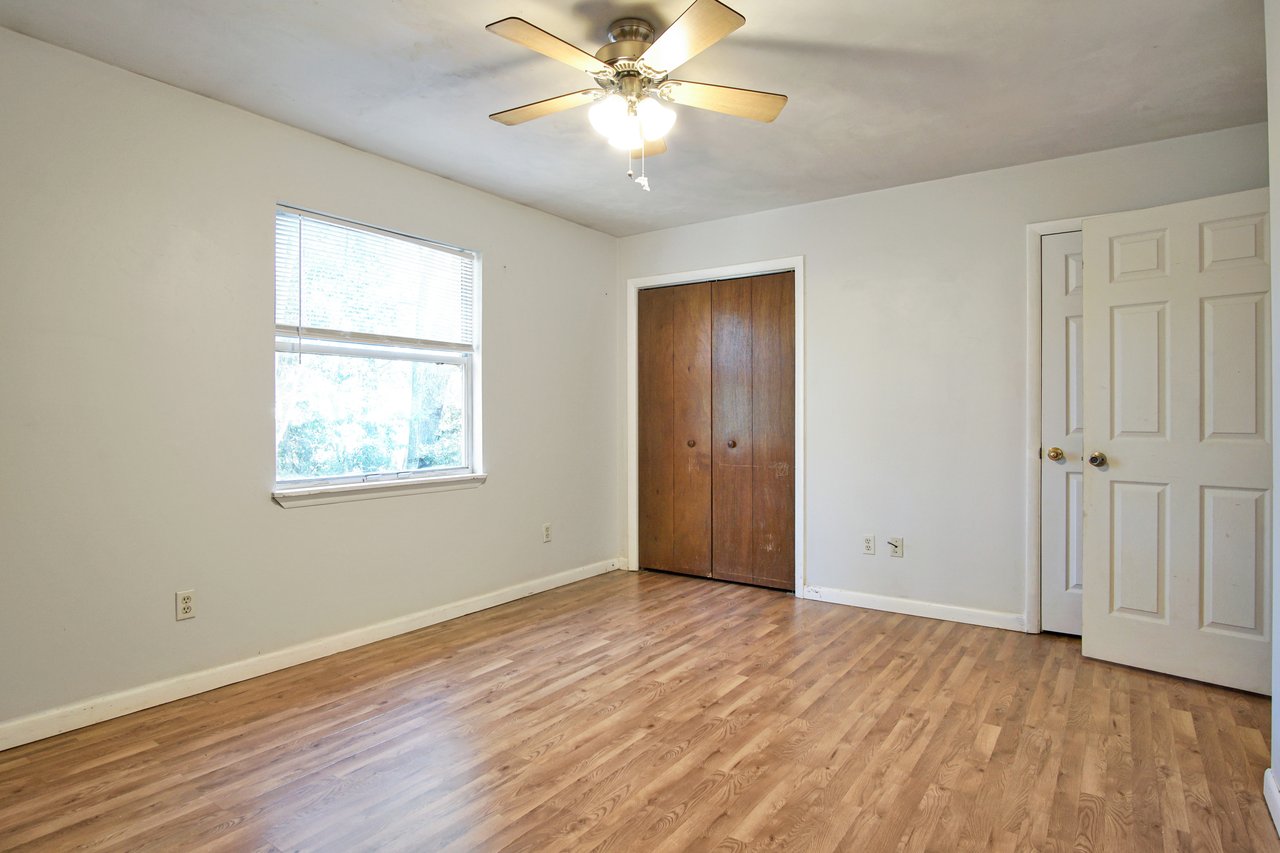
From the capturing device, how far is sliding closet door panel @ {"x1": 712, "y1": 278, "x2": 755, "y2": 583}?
181 inches

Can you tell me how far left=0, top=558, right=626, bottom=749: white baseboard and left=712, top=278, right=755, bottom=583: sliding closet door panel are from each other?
4.78 feet

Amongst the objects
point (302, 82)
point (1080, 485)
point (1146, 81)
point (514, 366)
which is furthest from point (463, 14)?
point (1080, 485)

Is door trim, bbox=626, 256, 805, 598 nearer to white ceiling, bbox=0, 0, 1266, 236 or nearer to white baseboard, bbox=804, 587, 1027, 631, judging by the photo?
white baseboard, bbox=804, 587, 1027, 631

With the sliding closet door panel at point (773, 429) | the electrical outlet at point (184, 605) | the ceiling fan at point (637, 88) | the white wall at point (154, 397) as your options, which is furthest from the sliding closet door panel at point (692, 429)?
the electrical outlet at point (184, 605)

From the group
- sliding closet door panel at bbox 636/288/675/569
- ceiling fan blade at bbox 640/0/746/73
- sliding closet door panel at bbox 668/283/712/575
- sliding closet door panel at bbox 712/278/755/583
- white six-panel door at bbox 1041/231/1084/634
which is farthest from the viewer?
sliding closet door panel at bbox 636/288/675/569

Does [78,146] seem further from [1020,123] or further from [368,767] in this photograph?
[1020,123]

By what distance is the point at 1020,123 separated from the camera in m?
3.07

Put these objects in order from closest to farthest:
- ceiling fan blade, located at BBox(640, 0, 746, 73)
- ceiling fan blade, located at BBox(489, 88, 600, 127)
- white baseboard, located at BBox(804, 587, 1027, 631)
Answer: ceiling fan blade, located at BBox(640, 0, 746, 73) < ceiling fan blade, located at BBox(489, 88, 600, 127) < white baseboard, located at BBox(804, 587, 1027, 631)

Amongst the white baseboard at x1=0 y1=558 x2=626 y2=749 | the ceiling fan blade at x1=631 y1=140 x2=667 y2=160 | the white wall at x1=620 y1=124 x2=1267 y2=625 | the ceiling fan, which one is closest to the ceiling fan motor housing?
the ceiling fan

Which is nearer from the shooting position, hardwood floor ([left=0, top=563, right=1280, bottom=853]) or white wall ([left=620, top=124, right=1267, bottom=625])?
hardwood floor ([left=0, top=563, right=1280, bottom=853])

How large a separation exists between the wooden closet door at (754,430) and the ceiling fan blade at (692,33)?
2.43 metres

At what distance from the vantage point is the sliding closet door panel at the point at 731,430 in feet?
15.0

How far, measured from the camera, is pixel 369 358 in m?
3.49

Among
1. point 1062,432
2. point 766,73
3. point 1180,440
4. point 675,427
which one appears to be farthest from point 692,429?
point 1180,440
